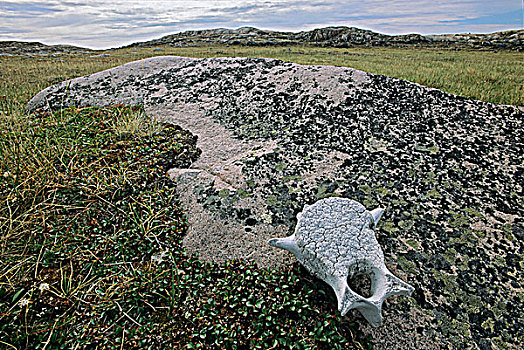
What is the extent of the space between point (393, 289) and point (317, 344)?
842 millimetres

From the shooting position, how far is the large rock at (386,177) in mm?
3203

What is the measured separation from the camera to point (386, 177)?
14.6 feet

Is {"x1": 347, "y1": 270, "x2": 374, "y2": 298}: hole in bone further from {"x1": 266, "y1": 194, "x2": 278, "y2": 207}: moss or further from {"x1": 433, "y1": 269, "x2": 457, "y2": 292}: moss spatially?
{"x1": 266, "y1": 194, "x2": 278, "y2": 207}: moss

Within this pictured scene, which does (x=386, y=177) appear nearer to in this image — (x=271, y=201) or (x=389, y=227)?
(x=389, y=227)

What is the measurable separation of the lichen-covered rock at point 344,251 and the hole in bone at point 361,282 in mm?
16

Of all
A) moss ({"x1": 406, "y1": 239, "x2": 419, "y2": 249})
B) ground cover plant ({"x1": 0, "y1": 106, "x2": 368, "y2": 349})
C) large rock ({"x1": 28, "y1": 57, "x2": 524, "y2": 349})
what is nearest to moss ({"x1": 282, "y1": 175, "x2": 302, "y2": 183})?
large rock ({"x1": 28, "y1": 57, "x2": 524, "y2": 349})

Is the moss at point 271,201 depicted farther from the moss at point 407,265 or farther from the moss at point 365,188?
the moss at point 407,265

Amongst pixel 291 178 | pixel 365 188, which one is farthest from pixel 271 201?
pixel 365 188

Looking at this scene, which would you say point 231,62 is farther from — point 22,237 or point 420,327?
point 420,327

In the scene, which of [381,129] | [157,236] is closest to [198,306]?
[157,236]

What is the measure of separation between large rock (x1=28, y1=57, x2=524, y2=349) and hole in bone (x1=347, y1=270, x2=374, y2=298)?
0.95ft

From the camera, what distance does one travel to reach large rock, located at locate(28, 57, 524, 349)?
10.5 ft

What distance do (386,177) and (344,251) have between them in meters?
1.74

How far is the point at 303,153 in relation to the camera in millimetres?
4934
